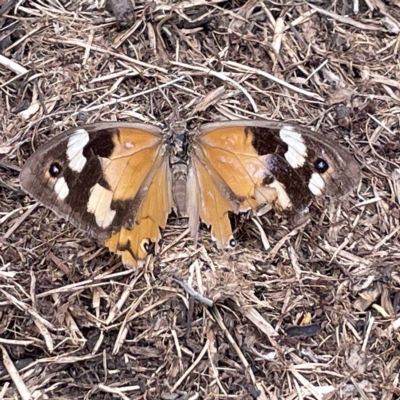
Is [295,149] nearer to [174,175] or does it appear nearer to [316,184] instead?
[316,184]

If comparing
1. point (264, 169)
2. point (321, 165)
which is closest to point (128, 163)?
point (264, 169)

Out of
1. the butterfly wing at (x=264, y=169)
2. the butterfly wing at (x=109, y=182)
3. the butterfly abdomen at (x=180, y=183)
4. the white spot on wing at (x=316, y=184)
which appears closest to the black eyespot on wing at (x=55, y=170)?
the butterfly wing at (x=109, y=182)

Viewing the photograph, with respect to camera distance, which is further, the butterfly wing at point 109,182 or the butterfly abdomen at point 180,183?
the butterfly abdomen at point 180,183

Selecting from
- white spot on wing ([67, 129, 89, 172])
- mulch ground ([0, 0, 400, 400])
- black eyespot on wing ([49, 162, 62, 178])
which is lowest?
mulch ground ([0, 0, 400, 400])

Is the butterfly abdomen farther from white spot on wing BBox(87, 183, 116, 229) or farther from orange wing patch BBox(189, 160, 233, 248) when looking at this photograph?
white spot on wing BBox(87, 183, 116, 229)

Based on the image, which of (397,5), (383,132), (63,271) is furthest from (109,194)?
(397,5)

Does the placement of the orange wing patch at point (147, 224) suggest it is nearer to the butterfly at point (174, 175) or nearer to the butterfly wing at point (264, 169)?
the butterfly at point (174, 175)

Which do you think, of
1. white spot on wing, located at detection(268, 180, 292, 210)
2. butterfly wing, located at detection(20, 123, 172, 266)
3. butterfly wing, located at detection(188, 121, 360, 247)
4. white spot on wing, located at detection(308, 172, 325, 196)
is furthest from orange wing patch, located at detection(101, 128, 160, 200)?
white spot on wing, located at detection(308, 172, 325, 196)
